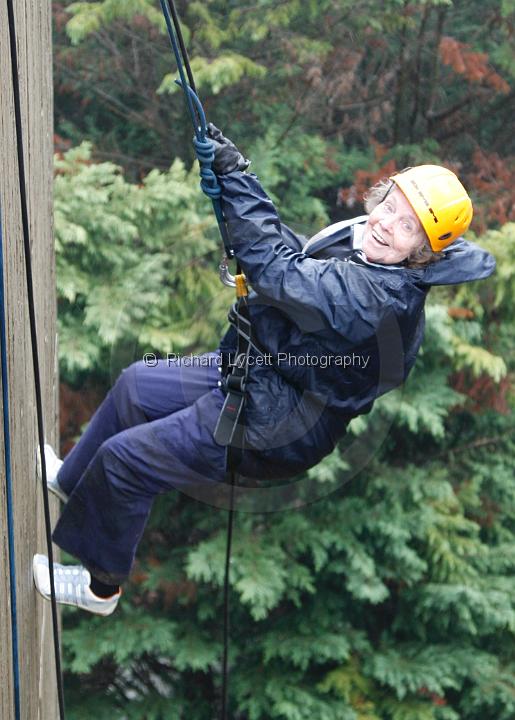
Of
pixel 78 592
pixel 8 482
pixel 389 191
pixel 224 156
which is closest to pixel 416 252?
pixel 389 191

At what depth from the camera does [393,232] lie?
281cm

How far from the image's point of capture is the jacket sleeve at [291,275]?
2674 millimetres

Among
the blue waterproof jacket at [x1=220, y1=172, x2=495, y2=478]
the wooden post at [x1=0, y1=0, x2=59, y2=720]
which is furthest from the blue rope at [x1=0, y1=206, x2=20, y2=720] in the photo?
the blue waterproof jacket at [x1=220, y1=172, x2=495, y2=478]

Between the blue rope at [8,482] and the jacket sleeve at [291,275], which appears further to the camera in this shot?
the jacket sleeve at [291,275]

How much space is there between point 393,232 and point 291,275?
334 mm

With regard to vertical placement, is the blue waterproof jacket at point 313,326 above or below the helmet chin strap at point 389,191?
below

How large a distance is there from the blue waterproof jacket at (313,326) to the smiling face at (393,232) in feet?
0.11

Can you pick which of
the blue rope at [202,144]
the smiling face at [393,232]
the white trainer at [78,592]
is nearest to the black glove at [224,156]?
the blue rope at [202,144]

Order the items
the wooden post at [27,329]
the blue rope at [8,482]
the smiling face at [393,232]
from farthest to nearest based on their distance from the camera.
A: the smiling face at [393,232] → the wooden post at [27,329] → the blue rope at [8,482]

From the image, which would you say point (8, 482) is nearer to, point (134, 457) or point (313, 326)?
point (134, 457)

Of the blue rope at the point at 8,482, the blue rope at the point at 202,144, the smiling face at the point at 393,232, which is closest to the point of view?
the blue rope at the point at 8,482

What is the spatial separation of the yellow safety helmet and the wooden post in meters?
1.05

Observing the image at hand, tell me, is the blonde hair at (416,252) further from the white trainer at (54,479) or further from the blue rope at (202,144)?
the white trainer at (54,479)

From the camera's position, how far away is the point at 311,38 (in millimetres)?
7766
